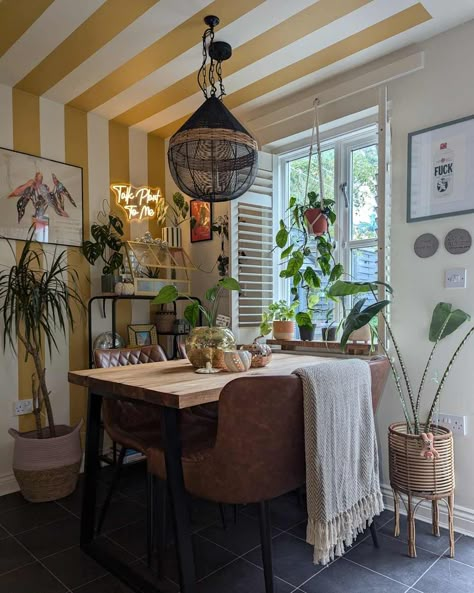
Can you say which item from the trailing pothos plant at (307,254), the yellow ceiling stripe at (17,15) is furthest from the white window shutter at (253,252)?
the yellow ceiling stripe at (17,15)

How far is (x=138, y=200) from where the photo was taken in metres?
3.52

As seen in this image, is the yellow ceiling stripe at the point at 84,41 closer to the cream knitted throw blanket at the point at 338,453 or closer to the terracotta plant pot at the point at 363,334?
the cream knitted throw blanket at the point at 338,453

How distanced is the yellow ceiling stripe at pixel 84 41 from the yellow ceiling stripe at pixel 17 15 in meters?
0.20

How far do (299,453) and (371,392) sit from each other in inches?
19.2

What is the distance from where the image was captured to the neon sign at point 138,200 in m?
3.42

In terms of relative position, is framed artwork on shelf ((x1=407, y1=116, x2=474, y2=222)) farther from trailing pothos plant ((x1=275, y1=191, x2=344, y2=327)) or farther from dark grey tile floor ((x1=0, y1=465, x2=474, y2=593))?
dark grey tile floor ((x1=0, y1=465, x2=474, y2=593))

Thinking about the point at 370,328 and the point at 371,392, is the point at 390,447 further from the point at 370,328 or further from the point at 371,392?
the point at 370,328

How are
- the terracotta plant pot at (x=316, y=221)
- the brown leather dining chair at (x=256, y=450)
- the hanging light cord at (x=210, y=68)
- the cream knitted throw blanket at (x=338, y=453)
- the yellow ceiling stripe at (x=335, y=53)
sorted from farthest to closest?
1. the terracotta plant pot at (x=316, y=221)
2. the hanging light cord at (x=210, y=68)
3. the yellow ceiling stripe at (x=335, y=53)
4. the cream knitted throw blanket at (x=338, y=453)
5. the brown leather dining chair at (x=256, y=450)

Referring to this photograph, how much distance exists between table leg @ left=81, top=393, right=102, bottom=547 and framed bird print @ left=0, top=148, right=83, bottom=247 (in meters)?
1.48

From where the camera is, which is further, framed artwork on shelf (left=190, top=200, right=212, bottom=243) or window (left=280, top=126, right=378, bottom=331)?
framed artwork on shelf (left=190, top=200, right=212, bottom=243)

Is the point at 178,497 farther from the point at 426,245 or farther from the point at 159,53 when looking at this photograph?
the point at 159,53

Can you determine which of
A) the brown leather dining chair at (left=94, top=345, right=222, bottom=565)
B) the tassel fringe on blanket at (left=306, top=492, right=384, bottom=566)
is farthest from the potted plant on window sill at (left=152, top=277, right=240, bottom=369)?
the tassel fringe on blanket at (left=306, top=492, right=384, bottom=566)

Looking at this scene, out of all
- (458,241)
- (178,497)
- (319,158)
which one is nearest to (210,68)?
(319,158)

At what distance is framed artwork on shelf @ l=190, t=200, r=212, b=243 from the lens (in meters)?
3.63
